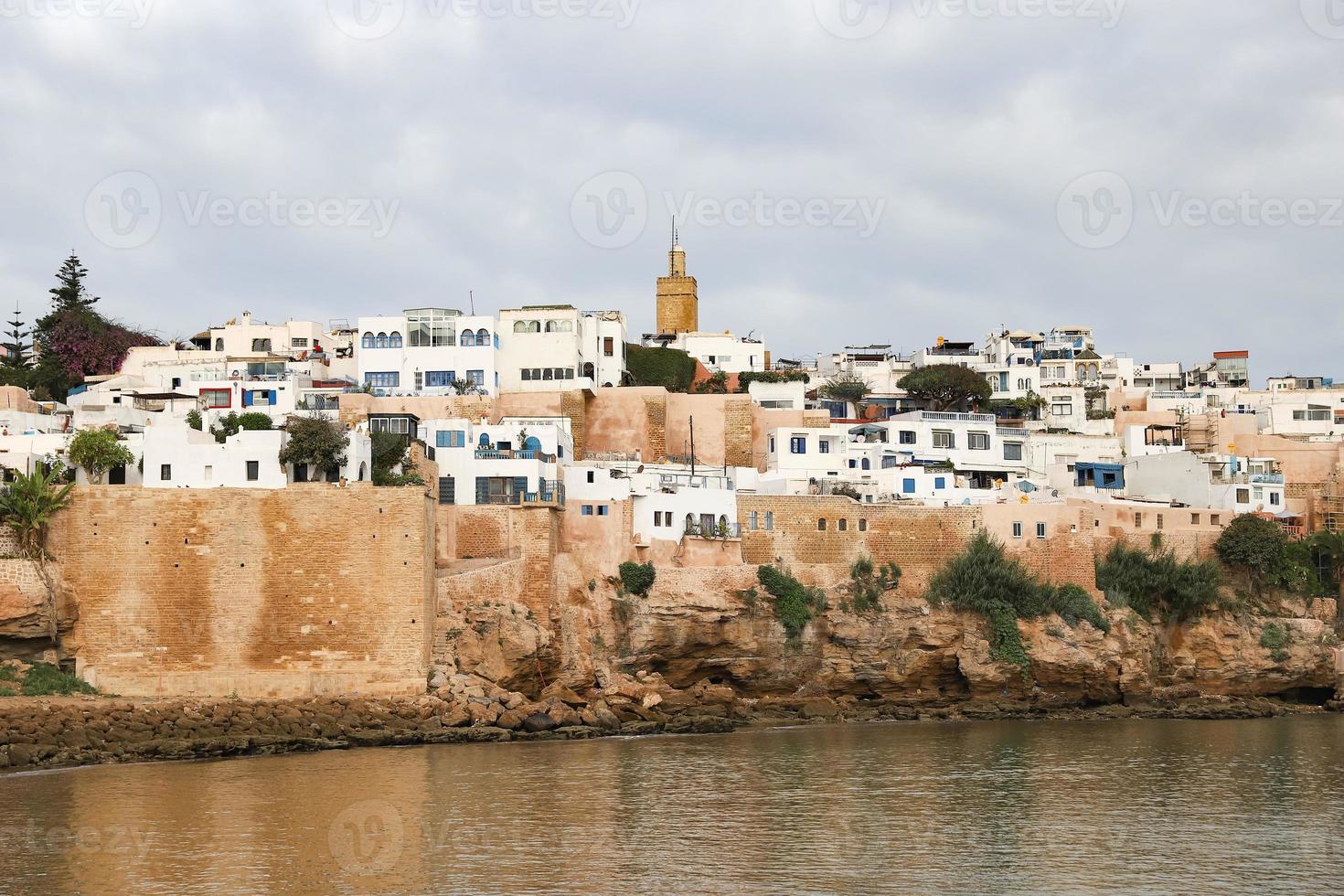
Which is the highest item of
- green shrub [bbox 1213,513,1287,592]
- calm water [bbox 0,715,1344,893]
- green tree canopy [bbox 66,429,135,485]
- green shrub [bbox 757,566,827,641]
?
green tree canopy [bbox 66,429,135,485]

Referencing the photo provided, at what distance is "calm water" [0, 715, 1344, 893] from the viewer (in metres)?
25.1

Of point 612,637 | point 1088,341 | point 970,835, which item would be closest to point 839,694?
point 612,637

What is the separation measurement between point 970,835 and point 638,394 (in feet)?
83.6

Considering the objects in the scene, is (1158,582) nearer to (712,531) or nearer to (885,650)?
(885,650)

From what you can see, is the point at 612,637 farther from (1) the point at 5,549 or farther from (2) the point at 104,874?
(2) the point at 104,874

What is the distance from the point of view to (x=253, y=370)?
54562 mm

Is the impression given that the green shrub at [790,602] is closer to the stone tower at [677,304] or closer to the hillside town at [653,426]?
the hillside town at [653,426]

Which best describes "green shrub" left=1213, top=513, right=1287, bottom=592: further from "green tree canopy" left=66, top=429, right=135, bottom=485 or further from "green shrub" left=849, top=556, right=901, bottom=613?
"green tree canopy" left=66, top=429, right=135, bottom=485

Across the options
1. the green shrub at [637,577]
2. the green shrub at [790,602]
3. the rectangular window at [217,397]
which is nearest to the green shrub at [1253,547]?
the green shrub at [790,602]

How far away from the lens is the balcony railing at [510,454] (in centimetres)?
4425

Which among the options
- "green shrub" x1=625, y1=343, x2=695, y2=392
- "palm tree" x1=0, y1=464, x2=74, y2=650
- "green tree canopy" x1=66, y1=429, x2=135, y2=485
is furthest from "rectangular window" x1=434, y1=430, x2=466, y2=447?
"green shrub" x1=625, y1=343, x2=695, y2=392

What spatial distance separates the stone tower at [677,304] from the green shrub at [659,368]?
9.84m

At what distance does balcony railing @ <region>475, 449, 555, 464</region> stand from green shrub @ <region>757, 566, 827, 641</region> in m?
6.62

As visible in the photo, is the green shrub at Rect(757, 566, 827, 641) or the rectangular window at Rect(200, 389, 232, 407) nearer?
the green shrub at Rect(757, 566, 827, 641)
